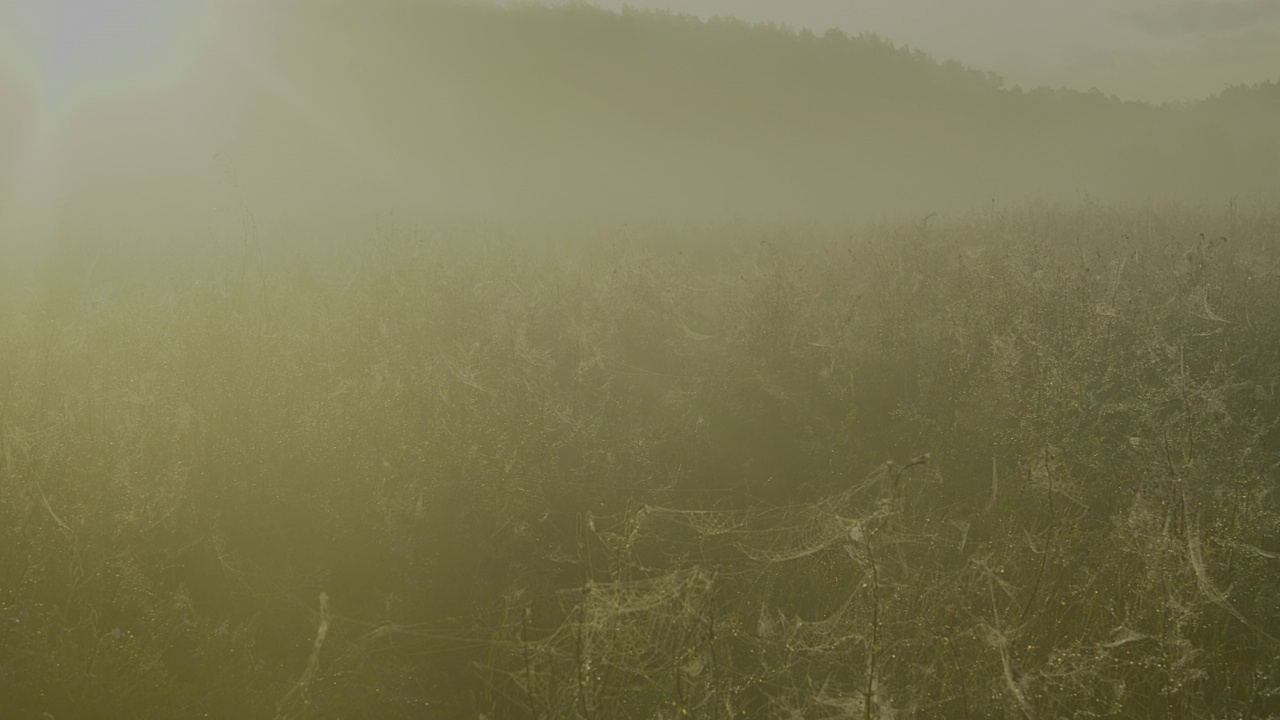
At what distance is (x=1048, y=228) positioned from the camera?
924 cm

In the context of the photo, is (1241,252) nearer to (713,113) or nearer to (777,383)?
(777,383)

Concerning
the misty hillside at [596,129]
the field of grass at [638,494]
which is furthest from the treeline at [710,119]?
the field of grass at [638,494]

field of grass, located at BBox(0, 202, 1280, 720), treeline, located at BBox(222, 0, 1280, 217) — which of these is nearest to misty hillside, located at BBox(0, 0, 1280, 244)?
treeline, located at BBox(222, 0, 1280, 217)

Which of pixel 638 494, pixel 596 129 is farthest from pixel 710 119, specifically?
pixel 638 494

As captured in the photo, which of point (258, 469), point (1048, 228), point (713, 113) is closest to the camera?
point (258, 469)

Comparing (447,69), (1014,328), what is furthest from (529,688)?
(447,69)

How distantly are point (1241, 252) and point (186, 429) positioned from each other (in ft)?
29.8

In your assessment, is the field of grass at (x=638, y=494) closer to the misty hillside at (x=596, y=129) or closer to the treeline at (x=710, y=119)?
the misty hillside at (x=596, y=129)

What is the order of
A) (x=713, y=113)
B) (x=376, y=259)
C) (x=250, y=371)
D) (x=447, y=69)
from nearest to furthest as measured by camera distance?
(x=250, y=371)
(x=376, y=259)
(x=447, y=69)
(x=713, y=113)

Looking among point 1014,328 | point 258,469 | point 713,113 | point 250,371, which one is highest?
point 713,113

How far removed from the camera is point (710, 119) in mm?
23656

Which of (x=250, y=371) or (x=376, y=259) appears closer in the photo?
(x=250, y=371)

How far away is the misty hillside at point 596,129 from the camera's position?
1395 cm

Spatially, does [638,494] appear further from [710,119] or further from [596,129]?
[710,119]
